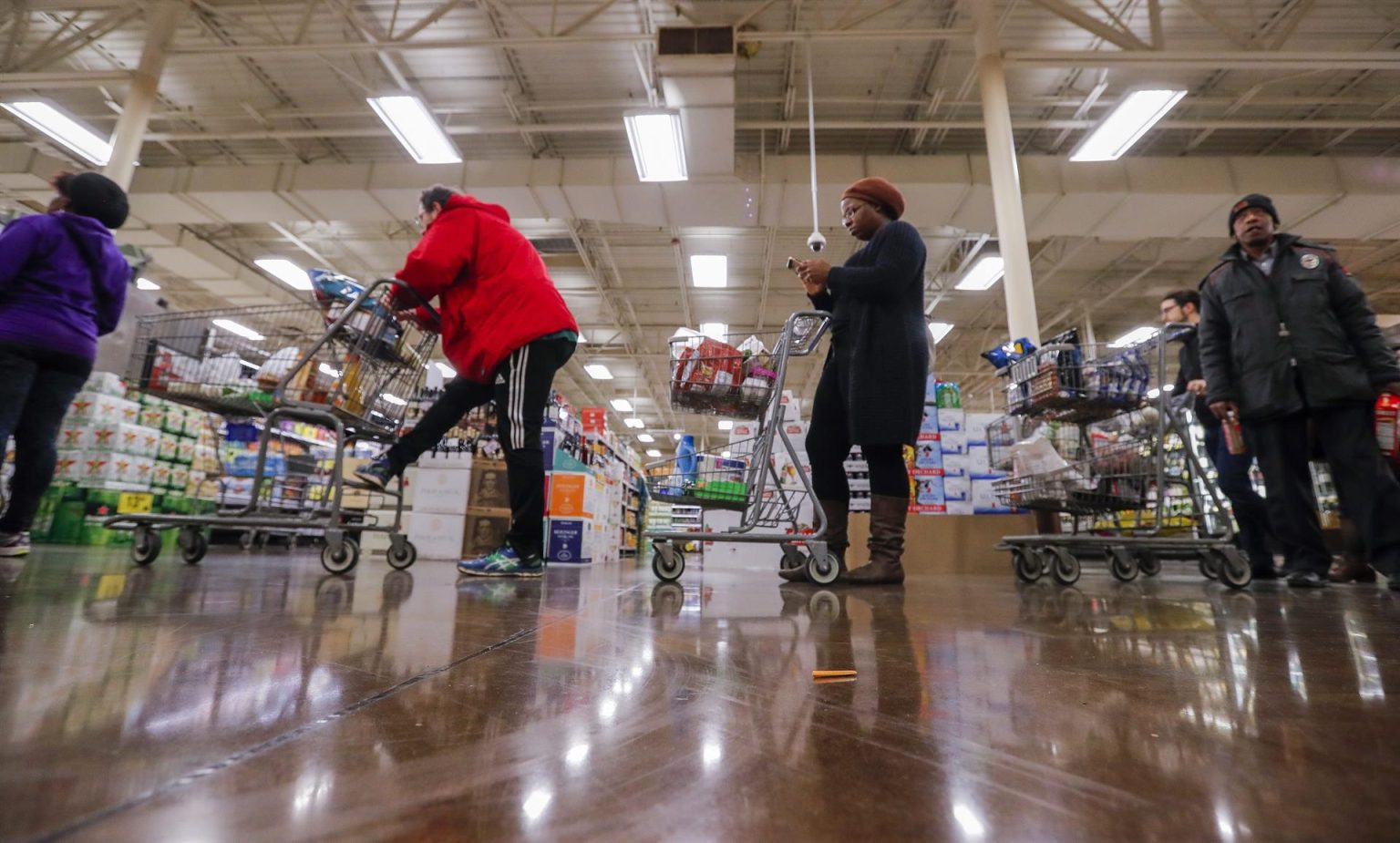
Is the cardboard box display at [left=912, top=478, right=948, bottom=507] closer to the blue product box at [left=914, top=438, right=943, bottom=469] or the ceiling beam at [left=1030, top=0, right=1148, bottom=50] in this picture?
the blue product box at [left=914, top=438, right=943, bottom=469]

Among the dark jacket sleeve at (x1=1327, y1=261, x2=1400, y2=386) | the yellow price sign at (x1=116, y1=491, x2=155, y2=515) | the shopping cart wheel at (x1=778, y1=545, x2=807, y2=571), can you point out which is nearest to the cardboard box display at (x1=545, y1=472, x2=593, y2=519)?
the shopping cart wheel at (x1=778, y1=545, x2=807, y2=571)

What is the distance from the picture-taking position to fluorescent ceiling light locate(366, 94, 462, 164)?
19.6 ft

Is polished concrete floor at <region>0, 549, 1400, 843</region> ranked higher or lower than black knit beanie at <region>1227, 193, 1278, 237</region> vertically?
lower

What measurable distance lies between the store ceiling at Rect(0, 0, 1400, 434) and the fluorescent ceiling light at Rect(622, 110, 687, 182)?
1.02 feet

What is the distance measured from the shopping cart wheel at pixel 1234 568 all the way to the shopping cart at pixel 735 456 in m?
1.76

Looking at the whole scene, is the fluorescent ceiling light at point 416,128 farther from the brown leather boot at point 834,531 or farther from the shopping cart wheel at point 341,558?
the brown leather boot at point 834,531

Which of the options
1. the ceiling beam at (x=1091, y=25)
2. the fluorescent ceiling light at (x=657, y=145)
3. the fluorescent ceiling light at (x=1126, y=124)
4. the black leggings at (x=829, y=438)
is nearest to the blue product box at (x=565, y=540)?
the black leggings at (x=829, y=438)

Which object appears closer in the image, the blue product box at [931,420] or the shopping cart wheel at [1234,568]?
the shopping cart wheel at [1234,568]

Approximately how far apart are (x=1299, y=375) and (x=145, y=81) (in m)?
9.13

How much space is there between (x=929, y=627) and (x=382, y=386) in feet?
8.76

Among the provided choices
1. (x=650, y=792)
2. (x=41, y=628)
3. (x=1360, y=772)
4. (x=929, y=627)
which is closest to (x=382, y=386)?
(x=41, y=628)

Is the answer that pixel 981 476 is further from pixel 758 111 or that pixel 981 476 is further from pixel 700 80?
pixel 758 111

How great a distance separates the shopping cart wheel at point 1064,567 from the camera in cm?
296

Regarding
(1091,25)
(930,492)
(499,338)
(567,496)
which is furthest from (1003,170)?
(499,338)
